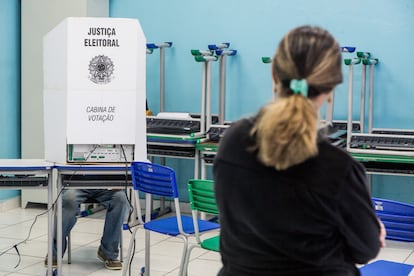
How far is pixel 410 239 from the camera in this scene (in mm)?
2914

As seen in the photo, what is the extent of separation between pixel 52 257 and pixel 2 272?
1.15ft

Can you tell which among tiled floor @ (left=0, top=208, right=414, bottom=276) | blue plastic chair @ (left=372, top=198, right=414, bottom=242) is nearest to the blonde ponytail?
blue plastic chair @ (left=372, top=198, right=414, bottom=242)

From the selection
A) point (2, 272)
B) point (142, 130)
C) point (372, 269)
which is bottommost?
point (2, 272)

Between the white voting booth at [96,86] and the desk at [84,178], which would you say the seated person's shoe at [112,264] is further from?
the white voting booth at [96,86]

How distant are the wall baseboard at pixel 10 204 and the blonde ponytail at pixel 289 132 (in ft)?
17.3

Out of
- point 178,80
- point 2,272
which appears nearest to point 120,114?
point 2,272

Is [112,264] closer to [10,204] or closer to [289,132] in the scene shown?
[10,204]

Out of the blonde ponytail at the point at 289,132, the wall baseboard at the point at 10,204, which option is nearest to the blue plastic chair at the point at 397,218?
the blonde ponytail at the point at 289,132

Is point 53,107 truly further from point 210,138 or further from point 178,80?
point 178,80

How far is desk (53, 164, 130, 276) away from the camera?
419cm

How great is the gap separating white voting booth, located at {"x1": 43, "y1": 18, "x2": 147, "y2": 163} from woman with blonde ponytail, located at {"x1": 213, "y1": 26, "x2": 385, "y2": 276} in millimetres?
2618

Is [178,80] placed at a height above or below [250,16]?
below

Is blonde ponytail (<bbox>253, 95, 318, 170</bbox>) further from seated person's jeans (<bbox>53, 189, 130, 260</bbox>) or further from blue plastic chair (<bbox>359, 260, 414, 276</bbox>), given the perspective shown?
seated person's jeans (<bbox>53, 189, 130, 260</bbox>)

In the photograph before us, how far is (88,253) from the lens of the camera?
195 inches
